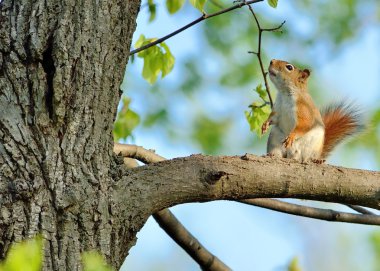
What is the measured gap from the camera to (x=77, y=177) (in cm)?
200

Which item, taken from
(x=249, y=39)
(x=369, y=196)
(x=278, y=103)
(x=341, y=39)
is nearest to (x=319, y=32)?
(x=341, y=39)

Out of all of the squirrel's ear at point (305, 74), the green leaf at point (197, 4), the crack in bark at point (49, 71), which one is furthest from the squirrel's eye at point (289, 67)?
the crack in bark at point (49, 71)

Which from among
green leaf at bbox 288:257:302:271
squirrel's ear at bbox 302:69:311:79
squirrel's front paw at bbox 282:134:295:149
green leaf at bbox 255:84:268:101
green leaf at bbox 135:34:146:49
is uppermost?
squirrel's ear at bbox 302:69:311:79

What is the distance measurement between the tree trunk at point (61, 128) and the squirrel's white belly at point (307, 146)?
5.16 feet

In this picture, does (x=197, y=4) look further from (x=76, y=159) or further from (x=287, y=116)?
(x=287, y=116)

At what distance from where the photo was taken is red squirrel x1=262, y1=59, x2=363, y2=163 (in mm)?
3600

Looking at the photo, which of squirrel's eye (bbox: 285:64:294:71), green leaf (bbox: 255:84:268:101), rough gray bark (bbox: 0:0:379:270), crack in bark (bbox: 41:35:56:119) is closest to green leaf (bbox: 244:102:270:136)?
green leaf (bbox: 255:84:268:101)

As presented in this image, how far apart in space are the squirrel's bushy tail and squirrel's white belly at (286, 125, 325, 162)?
9 cm

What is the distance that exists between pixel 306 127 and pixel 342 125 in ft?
0.58

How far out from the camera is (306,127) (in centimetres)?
366

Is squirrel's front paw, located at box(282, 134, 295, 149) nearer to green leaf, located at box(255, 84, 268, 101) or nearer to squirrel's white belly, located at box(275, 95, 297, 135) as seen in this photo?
squirrel's white belly, located at box(275, 95, 297, 135)

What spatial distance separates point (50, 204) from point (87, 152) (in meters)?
0.18

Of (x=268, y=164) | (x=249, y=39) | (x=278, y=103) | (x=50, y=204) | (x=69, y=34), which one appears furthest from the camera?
(x=249, y=39)

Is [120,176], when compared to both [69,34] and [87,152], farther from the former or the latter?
[69,34]
